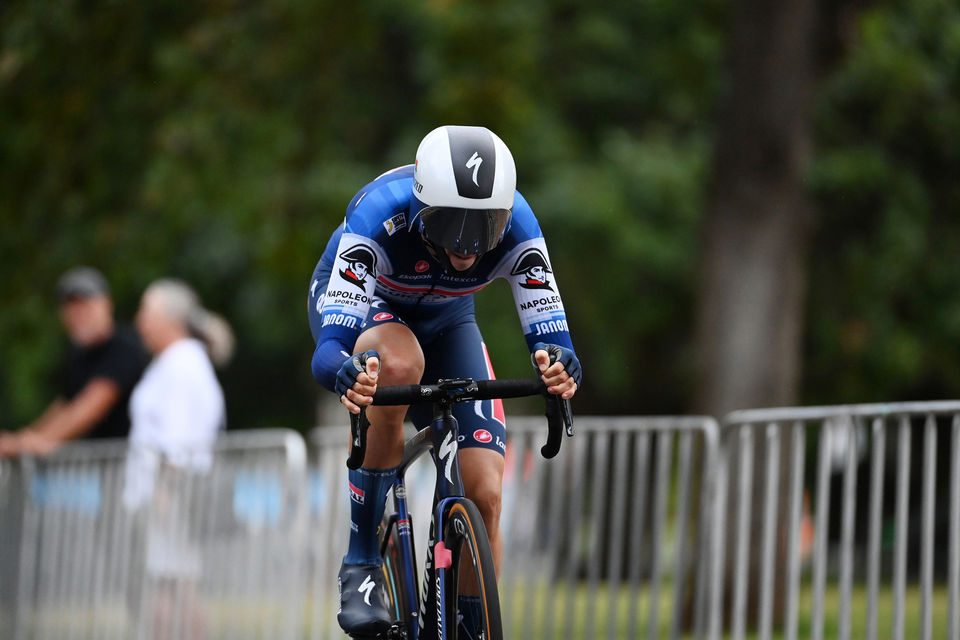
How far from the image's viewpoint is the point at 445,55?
51.0ft

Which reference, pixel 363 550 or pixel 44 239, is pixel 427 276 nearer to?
pixel 363 550

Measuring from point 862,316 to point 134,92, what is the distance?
10343 mm

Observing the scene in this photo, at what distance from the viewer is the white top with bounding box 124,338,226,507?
8.69 metres

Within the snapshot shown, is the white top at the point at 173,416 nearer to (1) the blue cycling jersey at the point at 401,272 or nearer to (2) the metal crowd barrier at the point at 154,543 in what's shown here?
(2) the metal crowd barrier at the point at 154,543

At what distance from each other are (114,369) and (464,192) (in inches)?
217

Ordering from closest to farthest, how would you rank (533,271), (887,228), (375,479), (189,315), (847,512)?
(533,271)
(375,479)
(847,512)
(189,315)
(887,228)

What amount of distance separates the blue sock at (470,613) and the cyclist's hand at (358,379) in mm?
775

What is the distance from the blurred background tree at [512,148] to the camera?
498 inches

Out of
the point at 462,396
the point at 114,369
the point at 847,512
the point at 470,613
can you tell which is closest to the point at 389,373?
the point at 462,396

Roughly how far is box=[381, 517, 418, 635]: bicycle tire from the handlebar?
63 cm

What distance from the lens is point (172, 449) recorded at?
8703mm

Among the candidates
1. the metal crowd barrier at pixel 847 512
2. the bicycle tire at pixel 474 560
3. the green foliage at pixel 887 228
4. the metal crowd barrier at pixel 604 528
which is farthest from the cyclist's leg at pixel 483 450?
the green foliage at pixel 887 228

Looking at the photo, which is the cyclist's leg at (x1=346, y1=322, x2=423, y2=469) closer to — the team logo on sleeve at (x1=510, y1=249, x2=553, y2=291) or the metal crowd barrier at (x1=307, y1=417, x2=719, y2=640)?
the team logo on sleeve at (x1=510, y1=249, x2=553, y2=291)

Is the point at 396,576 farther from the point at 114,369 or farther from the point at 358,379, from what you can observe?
the point at 114,369
